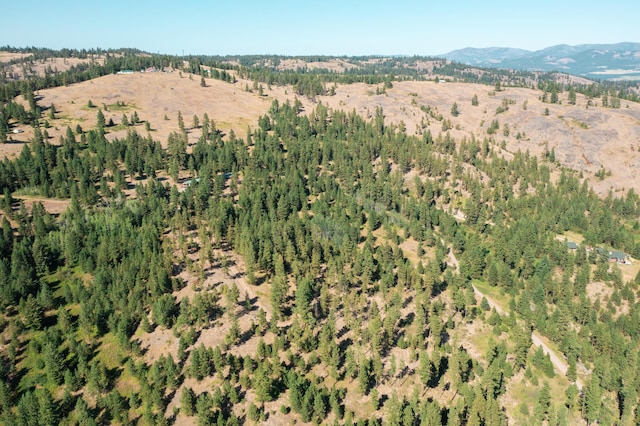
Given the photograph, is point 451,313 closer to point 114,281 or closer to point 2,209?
point 114,281

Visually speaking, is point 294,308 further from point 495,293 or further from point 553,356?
point 495,293

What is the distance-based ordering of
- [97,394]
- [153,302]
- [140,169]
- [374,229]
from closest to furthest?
[97,394] < [153,302] < [374,229] < [140,169]

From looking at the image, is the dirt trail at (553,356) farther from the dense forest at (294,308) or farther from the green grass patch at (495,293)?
the green grass patch at (495,293)

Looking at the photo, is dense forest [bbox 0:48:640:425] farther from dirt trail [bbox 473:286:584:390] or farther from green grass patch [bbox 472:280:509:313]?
dirt trail [bbox 473:286:584:390]

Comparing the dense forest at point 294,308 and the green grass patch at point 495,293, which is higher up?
the dense forest at point 294,308

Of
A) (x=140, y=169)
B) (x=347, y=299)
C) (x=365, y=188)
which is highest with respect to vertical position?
(x=140, y=169)

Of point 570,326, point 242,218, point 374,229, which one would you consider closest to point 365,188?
point 374,229

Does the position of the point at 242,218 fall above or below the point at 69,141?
below

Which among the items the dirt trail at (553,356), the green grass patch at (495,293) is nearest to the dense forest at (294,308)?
the green grass patch at (495,293)
